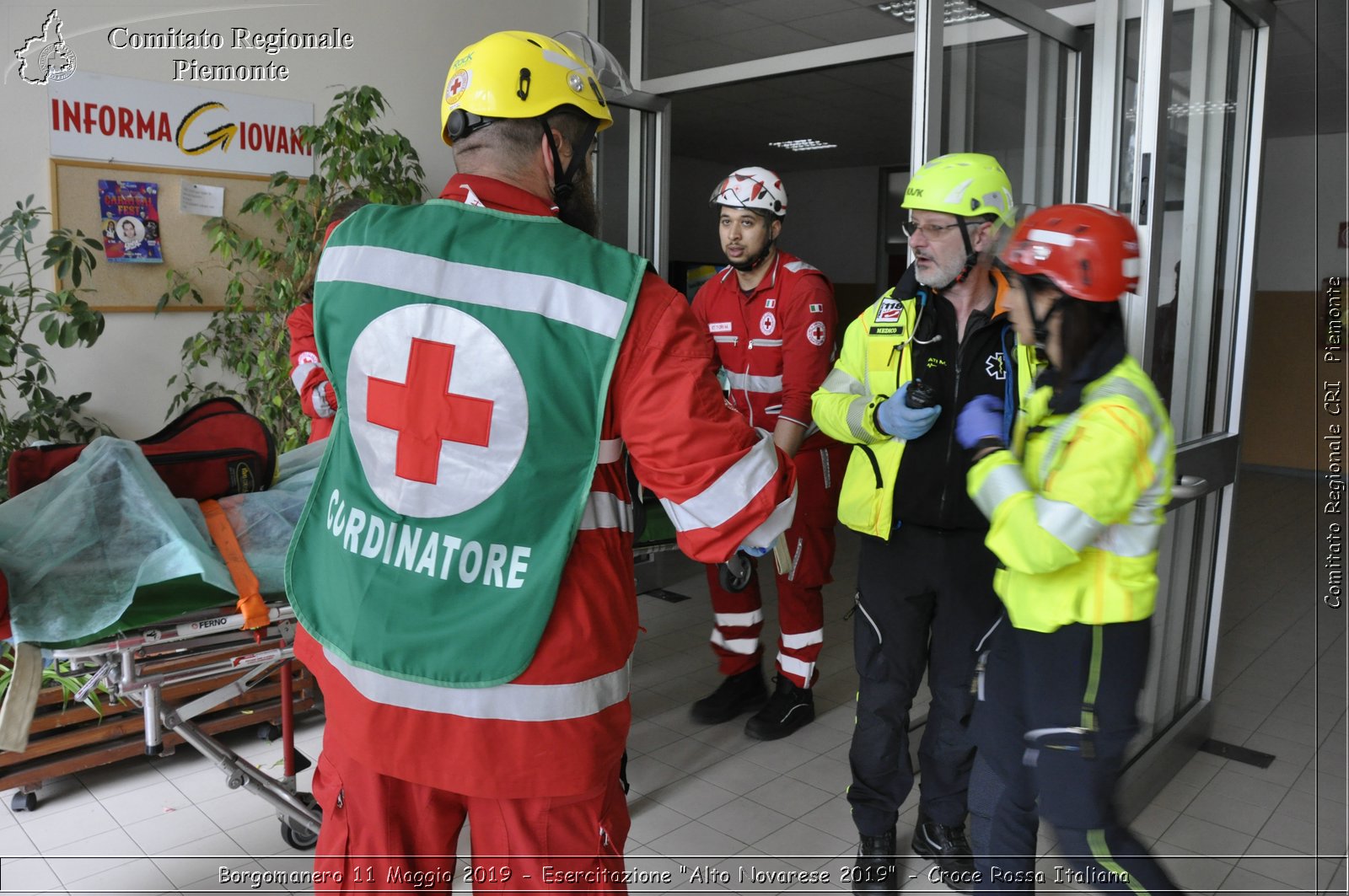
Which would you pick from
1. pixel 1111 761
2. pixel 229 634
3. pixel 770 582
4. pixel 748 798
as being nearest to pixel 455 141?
pixel 229 634

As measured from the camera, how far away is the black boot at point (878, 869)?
249 centimetres

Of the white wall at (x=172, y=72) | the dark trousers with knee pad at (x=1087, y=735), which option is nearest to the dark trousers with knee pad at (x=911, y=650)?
the dark trousers with knee pad at (x=1087, y=735)

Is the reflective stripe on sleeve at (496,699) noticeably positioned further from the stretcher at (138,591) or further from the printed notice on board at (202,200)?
the printed notice on board at (202,200)

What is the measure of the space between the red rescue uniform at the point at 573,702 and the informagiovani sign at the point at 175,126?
10.4ft

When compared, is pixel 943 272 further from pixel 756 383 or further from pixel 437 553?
pixel 437 553

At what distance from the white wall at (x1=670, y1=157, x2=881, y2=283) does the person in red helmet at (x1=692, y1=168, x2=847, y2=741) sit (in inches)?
348

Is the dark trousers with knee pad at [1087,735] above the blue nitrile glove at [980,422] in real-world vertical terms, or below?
below

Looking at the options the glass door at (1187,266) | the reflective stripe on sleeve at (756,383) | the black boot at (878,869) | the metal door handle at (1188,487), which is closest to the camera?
the black boot at (878,869)

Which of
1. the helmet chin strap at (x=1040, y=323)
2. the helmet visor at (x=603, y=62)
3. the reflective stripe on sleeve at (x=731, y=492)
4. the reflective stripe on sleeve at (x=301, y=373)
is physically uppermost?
the helmet visor at (x=603, y=62)

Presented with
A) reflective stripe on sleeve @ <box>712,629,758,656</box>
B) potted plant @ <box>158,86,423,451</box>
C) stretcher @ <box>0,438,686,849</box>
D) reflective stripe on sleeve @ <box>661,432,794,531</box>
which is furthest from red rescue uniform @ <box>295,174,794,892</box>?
potted plant @ <box>158,86,423,451</box>

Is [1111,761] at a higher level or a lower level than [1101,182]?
lower

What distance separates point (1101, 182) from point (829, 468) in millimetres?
1278

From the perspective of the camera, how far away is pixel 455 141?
4.96 ft

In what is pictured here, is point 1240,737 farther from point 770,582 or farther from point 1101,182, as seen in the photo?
point 770,582
